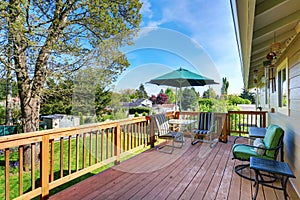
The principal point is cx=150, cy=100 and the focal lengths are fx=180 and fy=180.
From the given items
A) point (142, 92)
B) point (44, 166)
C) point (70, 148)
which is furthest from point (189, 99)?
point (44, 166)

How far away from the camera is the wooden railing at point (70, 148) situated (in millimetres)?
2184

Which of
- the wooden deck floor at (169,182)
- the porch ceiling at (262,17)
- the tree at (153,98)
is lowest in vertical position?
the wooden deck floor at (169,182)

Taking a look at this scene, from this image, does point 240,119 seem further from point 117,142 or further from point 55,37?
point 55,37

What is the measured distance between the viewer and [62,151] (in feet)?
8.85

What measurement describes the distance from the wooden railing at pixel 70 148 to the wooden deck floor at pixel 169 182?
0.24 metres

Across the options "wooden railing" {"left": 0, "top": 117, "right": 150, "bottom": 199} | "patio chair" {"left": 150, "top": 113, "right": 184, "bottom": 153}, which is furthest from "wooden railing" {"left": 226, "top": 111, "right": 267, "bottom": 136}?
"wooden railing" {"left": 0, "top": 117, "right": 150, "bottom": 199}

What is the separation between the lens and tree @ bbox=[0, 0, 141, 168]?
430cm

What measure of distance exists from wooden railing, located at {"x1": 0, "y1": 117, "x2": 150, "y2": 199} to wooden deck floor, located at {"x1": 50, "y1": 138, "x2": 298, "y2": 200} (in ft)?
0.74

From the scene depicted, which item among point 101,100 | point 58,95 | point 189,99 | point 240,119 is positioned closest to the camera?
point 58,95

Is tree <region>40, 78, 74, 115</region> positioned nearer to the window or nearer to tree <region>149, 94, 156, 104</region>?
tree <region>149, 94, 156, 104</region>

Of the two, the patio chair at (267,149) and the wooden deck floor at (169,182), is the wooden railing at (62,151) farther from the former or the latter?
the patio chair at (267,149)

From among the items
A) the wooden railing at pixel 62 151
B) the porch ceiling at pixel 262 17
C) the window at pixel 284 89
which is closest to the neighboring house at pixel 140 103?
the wooden railing at pixel 62 151

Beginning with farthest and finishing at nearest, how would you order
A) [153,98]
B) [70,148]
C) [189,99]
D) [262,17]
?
[153,98] < [189,99] < [70,148] < [262,17]

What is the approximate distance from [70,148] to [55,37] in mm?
3435
